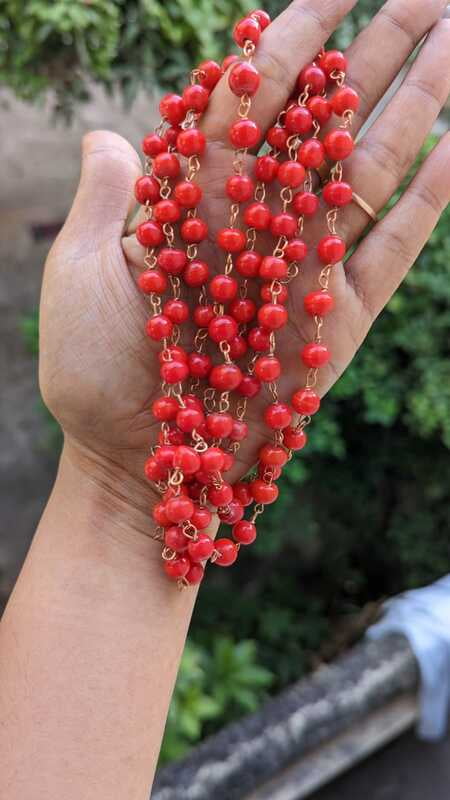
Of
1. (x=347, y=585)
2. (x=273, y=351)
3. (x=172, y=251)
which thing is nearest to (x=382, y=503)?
(x=347, y=585)

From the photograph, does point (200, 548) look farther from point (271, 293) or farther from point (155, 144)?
point (155, 144)

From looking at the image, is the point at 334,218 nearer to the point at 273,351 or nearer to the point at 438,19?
the point at 273,351

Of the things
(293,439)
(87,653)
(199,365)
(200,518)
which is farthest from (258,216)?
(87,653)

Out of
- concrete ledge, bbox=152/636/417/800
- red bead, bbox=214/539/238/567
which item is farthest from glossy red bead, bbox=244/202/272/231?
concrete ledge, bbox=152/636/417/800

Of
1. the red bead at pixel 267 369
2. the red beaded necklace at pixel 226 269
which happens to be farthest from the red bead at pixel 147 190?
the red bead at pixel 267 369

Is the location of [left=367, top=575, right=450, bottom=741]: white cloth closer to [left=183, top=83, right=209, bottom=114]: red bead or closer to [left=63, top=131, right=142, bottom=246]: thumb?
[left=63, top=131, right=142, bottom=246]: thumb

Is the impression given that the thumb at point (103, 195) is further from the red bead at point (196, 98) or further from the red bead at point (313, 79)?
the red bead at point (313, 79)
